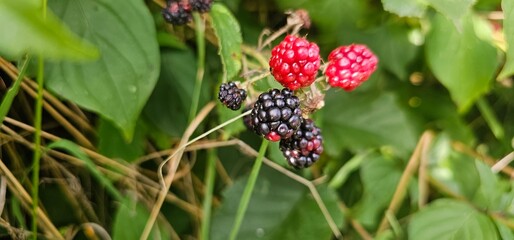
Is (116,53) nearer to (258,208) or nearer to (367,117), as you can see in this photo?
(258,208)

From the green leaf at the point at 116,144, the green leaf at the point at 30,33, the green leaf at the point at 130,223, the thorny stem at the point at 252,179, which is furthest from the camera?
the green leaf at the point at 116,144

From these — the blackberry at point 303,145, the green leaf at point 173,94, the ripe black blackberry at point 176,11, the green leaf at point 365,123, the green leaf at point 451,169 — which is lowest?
the green leaf at point 451,169

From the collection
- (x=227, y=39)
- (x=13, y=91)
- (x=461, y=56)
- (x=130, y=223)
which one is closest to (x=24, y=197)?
(x=130, y=223)

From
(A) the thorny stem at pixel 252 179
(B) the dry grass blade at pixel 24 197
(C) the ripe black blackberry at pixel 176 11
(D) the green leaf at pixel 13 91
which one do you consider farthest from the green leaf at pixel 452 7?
(B) the dry grass blade at pixel 24 197

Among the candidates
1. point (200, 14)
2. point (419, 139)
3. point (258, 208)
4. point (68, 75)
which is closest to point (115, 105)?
point (68, 75)

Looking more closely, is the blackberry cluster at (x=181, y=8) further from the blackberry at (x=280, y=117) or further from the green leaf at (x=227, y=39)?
the blackberry at (x=280, y=117)
